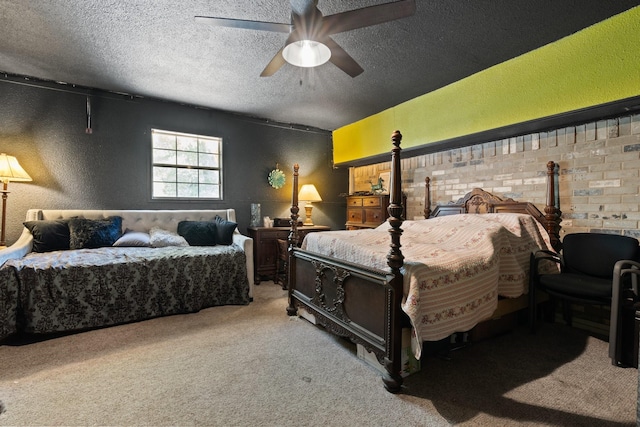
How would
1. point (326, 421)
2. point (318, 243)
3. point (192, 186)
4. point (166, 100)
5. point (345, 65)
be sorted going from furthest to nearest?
point (192, 186) < point (166, 100) < point (318, 243) < point (345, 65) < point (326, 421)

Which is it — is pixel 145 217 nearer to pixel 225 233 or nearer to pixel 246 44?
pixel 225 233

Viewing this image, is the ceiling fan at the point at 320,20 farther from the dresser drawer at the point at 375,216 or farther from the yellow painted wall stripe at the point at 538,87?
the dresser drawer at the point at 375,216

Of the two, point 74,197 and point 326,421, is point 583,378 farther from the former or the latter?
point 74,197

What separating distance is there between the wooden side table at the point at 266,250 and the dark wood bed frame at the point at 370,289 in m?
1.34

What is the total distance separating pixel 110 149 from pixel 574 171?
17.3 ft

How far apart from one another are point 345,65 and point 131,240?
305cm

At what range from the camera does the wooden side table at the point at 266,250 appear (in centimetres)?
445

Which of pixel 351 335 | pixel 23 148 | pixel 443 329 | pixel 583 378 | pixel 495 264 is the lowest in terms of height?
pixel 583 378

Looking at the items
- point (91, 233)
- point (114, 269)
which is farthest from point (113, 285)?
point (91, 233)

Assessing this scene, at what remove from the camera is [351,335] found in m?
2.20

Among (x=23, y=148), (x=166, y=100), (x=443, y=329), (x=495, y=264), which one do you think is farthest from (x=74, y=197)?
(x=495, y=264)

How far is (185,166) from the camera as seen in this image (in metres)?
4.47

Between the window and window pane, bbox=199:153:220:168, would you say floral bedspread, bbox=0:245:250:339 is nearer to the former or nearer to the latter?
the window

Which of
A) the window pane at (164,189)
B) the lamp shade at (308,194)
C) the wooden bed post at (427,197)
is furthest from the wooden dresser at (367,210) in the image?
the window pane at (164,189)
